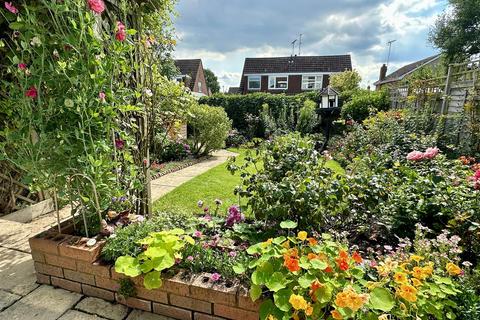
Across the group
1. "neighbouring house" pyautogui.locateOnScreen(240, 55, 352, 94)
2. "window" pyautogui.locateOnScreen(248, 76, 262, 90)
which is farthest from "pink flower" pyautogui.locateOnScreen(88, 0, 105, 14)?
"window" pyautogui.locateOnScreen(248, 76, 262, 90)

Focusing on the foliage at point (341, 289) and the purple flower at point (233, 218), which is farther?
the purple flower at point (233, 218)

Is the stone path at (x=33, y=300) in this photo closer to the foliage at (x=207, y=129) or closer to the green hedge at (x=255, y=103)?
the foliage at (x=207, y=129)

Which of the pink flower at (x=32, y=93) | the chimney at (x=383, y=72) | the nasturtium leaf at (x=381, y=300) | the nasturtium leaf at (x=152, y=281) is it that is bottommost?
the nasturtium leaf at (x=152, y=281)

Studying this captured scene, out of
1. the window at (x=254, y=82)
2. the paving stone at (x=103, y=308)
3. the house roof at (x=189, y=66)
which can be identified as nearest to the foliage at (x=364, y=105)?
the paving stone at (x=103, y=308)

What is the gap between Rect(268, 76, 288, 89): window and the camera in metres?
24.3

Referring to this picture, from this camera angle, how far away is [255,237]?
224cm

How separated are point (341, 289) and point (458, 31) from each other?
A: 647 inches

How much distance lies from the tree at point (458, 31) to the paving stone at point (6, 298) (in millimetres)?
17095

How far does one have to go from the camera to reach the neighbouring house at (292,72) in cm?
2391

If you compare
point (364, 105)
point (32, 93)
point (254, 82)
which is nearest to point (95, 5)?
point (32, 93)

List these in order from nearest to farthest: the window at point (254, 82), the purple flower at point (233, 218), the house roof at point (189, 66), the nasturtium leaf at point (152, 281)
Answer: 1. the nasturtium leaf at point (152, 281)
2. the purple flower at point (233, 218)
3. the window at point (254, 82)
4. the house roof at point (189, 66)

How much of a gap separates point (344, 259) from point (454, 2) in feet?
52.4

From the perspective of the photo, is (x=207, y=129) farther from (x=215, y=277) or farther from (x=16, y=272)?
(x=215, y=277)

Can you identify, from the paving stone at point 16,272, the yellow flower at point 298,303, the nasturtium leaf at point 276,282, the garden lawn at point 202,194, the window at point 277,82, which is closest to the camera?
the yellow flower at point 298,303
